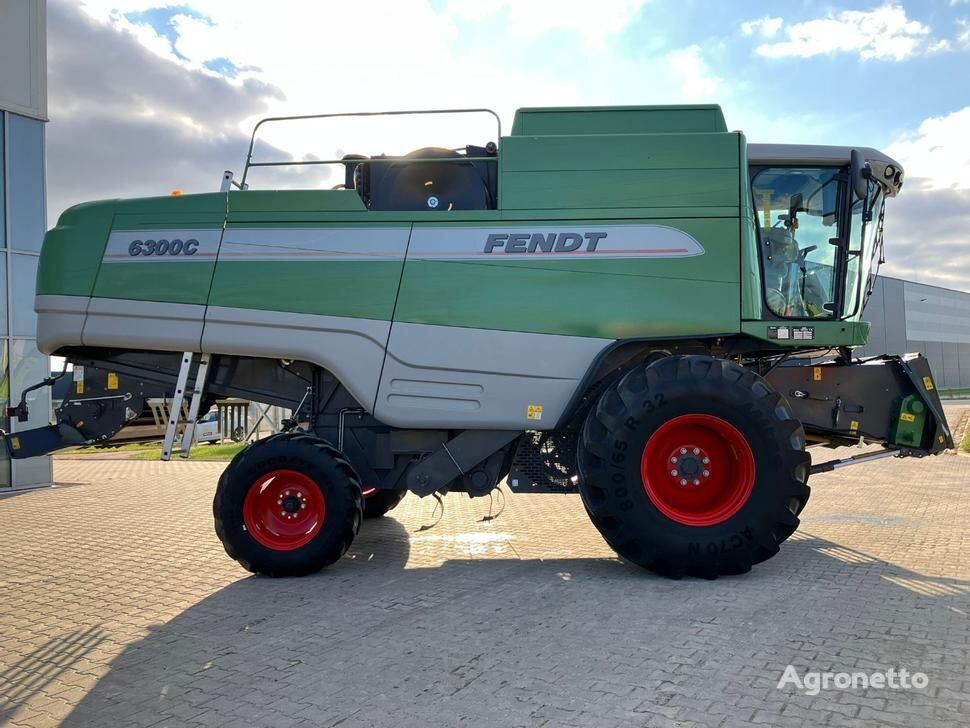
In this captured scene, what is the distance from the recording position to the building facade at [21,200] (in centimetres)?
1137

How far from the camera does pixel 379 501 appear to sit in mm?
7957

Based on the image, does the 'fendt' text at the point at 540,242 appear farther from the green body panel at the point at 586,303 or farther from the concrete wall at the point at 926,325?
the concrete wall at the point at 926,325

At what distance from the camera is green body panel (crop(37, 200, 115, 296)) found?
20.0ft

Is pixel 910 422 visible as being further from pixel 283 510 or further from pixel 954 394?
pixel 954 394

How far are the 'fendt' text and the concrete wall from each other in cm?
4518

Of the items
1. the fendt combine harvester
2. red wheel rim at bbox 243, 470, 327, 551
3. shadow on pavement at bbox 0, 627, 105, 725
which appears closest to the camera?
shadow on pavement at bbox 0, 627, 105, 725

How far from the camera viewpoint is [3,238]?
11.4 meters

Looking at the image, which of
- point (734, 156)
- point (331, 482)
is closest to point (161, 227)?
point (331, 482)

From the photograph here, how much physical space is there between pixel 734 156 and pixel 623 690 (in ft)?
13.4

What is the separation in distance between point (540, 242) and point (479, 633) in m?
2.96

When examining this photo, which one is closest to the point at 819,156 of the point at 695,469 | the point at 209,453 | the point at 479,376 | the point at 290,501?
the point at 695,469

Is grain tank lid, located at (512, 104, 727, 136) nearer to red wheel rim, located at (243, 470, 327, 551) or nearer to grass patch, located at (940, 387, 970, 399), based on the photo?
red wheel rim, located at (243, 470, 327, 551)

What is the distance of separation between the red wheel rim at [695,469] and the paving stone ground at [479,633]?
553 mm

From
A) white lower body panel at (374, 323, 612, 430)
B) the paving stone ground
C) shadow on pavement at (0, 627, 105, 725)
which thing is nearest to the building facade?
the paving stone ground
